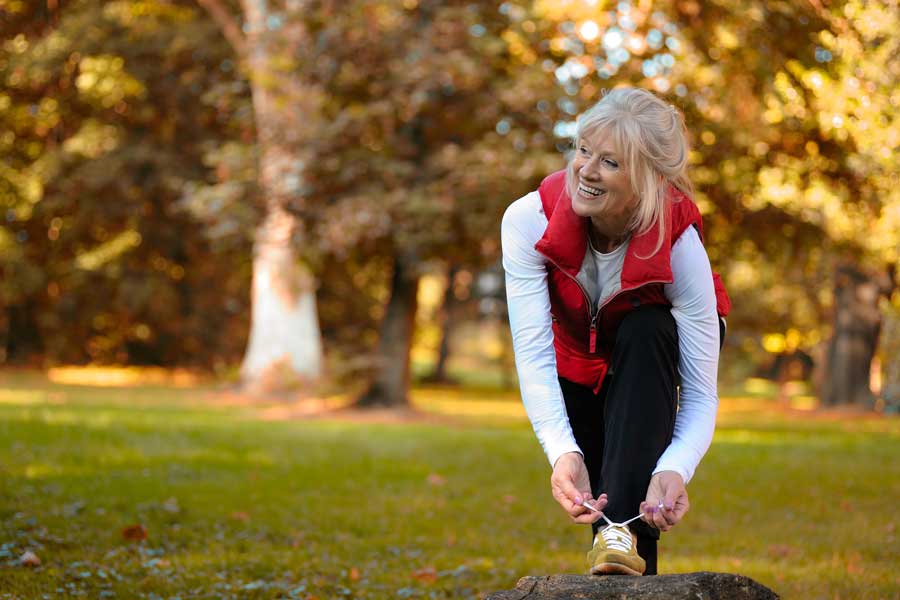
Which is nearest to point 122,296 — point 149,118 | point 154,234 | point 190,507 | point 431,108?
point 154,234

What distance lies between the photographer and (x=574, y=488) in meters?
3.17

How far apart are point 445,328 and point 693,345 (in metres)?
29.0

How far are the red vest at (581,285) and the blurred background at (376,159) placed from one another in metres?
4.67

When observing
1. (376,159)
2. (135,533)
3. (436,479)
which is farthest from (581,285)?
(376,159)

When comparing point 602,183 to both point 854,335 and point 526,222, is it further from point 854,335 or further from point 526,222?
point 854,335

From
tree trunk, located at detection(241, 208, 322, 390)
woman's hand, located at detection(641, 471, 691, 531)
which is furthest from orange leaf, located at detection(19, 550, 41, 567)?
tree trunk, located at detection(241, 208, 322, 390)

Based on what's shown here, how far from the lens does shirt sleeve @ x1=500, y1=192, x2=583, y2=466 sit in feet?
11.1

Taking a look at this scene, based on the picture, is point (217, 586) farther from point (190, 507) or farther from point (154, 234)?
point (154, 234)

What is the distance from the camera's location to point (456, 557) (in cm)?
587

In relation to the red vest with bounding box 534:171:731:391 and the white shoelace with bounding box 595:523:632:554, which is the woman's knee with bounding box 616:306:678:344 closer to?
the red vest with bounding box 534:171:731:391

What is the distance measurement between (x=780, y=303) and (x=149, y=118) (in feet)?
51.6

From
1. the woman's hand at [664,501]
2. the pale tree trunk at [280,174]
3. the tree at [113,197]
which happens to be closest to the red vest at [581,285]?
the woman's hand at [664,501]

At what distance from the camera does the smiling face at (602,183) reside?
10.5ft

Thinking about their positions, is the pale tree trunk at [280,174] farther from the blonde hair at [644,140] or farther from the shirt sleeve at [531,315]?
the blonde hair at [644,140]
